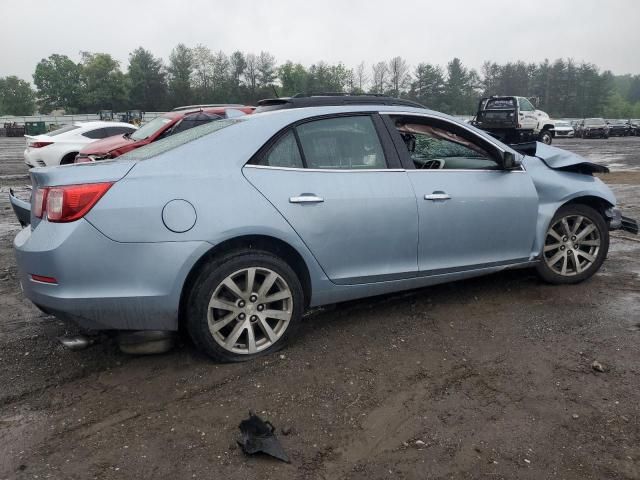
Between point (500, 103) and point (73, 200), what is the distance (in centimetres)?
2211

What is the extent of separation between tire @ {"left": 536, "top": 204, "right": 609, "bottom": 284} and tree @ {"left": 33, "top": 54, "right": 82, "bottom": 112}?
366ft

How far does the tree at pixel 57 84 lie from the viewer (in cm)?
10531

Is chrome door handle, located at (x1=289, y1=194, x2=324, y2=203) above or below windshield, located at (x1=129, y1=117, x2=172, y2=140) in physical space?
below

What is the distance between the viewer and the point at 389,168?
381cm

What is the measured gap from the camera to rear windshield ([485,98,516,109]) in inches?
878

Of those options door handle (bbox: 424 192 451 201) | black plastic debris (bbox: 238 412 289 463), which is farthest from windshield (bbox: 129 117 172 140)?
black plastic debris (bbox: 238 412 289 463)

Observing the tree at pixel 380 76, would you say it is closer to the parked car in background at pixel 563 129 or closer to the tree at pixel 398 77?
the tree at pixel 398 77

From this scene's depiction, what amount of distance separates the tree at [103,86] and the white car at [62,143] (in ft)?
276

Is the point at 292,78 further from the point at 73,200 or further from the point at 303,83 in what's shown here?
the point at 73,200

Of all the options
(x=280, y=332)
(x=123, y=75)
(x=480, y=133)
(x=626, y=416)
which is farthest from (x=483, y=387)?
(x=123, y=75)

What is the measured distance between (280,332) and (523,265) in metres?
2.21

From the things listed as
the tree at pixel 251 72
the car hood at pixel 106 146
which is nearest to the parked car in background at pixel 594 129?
the car hood at pixel 106 146

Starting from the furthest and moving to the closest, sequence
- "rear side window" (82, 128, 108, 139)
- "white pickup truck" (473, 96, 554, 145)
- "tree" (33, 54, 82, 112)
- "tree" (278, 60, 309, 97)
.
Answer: "tree" (33, 54, 82, 112), "tree" (278, 60, 309, 97), "white pickup truck" (473, 96, 554, 145), "rear side window" (82, 128, 108, 139)

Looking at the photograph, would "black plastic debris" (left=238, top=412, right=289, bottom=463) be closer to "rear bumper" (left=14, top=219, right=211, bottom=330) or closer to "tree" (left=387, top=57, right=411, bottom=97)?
"rear bumper" (left=14, top=219, right=211, bottom=330)
